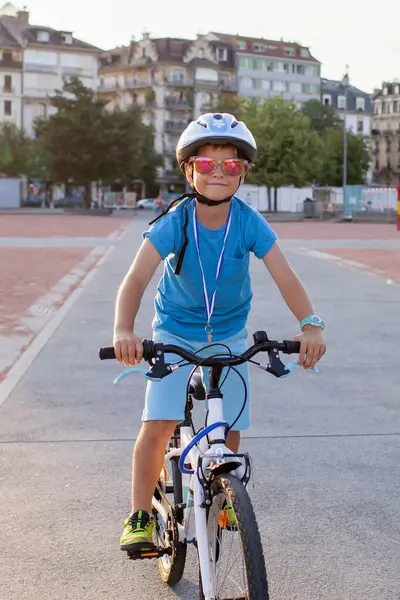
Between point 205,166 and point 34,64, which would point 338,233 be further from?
point 34,64

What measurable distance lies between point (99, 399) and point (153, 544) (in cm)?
387

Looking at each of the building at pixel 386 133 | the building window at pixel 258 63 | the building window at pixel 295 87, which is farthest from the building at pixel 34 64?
the building at pixel 386 133

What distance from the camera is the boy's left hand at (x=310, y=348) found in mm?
3137

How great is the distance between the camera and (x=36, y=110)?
112m

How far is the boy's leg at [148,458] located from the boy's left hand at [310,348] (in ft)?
1.75

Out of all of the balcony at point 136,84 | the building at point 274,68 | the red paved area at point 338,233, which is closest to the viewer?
the red paved area at point 338,233

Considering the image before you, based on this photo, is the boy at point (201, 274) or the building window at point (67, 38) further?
the building window at point (67, 38)

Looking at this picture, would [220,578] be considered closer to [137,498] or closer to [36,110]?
[137,498]

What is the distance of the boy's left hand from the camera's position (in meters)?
3.14

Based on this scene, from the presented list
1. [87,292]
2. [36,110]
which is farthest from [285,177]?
[87,292]

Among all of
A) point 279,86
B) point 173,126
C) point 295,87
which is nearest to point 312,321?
point 173,126

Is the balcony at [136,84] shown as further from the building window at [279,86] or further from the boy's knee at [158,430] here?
the boy's knee at [158,430]

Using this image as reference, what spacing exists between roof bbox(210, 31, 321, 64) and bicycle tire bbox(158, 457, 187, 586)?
5157 inches

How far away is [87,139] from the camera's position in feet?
257
